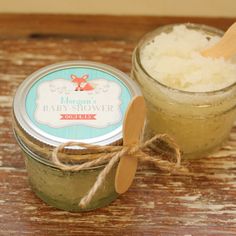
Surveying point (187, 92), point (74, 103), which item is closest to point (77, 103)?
point (74, 103)

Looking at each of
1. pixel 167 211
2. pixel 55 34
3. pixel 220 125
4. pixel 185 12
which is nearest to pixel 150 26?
pixel 185 12

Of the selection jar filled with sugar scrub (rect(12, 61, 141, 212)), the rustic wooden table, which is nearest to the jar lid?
jar filled with sugar scrub (rect(12, 61, 141, 212))

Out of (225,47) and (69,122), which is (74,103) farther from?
(225,47)

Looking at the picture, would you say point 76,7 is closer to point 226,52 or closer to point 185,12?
point 185,12

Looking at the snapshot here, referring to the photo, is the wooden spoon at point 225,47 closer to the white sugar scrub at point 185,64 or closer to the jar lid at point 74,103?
the white sugar scrub at point 185,64

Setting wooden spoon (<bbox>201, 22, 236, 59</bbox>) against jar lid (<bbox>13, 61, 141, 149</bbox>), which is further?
wooden spoon (<bbox>201, 22, 236, 59</bbox>)

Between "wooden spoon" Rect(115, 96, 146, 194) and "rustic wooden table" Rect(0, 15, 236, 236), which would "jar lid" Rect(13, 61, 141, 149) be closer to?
"wooden spoon" Rect(115, 96, 146, 194)

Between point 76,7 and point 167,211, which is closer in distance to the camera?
point 167,211
